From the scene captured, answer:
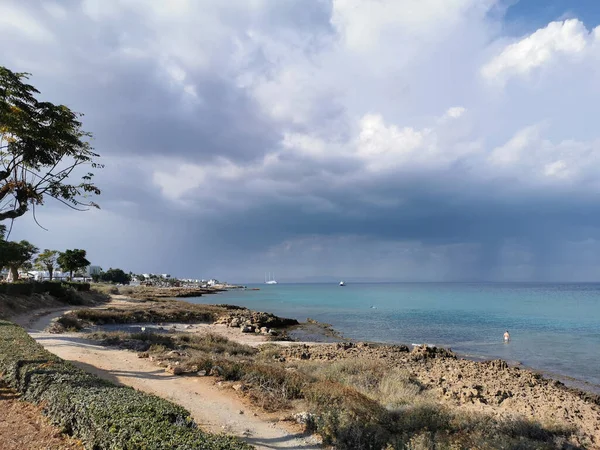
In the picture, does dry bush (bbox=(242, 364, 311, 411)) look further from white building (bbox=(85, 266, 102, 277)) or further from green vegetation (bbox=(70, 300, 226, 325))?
white building (bbox=(85, 266, 102, 277))

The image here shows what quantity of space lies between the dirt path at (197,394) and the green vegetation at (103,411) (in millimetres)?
1804

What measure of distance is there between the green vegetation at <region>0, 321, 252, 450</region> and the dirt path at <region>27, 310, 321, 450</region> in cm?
180

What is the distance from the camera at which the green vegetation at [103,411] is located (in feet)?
17.2

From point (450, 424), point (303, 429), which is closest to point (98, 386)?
point (303, 429)

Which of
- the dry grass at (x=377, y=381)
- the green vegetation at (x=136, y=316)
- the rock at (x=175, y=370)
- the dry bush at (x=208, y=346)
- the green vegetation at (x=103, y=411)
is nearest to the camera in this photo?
the green vegetation at (x=103, y=411)

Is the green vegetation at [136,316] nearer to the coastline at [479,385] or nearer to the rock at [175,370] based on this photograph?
the coastline at [479,385]

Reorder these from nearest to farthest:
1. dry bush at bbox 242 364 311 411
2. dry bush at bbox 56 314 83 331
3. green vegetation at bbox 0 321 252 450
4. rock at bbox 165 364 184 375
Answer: green vegetation at bbox 0 321 252 450 < dry bush at bbox 242 364 311 411 < rock at bbox 165 364 184 375 < dry bush at bbox 56 314 83 331

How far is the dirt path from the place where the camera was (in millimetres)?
7762

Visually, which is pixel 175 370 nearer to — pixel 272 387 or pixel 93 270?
pixel 272 387

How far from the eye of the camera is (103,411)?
20.3 ft

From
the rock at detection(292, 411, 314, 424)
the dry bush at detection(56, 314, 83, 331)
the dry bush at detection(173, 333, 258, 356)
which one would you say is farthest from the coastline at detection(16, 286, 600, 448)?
the dry bush at detection(56, 314, 83, 331)

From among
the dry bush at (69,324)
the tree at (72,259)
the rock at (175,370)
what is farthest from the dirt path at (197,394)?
the tree at (72,259)

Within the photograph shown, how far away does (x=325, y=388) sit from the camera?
10312 millimetres

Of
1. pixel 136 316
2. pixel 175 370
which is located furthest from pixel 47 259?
pixel 175 370
